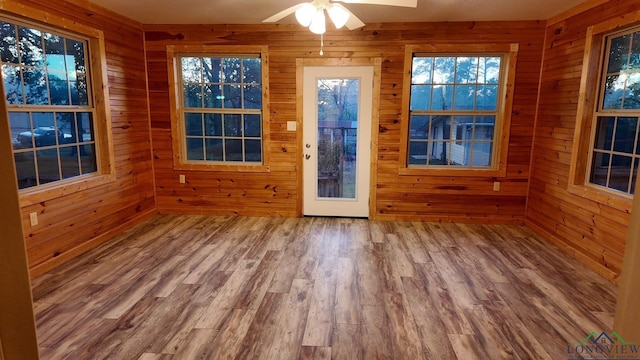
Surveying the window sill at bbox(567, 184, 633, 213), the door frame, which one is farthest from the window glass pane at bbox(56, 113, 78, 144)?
the window sill at bbox(567, 184, 633, 213)

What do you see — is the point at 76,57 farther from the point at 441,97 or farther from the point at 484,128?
the point at 484,128

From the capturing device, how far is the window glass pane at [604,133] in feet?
10.8

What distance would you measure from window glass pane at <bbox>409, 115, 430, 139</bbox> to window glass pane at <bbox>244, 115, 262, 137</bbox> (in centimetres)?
200

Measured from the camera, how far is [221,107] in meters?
4.62

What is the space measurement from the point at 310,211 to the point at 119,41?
307 centimetres

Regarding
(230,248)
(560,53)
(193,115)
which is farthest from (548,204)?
(193,115)

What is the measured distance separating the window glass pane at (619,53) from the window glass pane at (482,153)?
143cm

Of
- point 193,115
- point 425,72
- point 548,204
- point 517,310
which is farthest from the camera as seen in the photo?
point 193,115

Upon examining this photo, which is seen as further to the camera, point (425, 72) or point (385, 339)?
point (425, 72)

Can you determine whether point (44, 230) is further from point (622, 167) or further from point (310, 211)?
point (622, 167)

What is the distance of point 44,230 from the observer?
10.2ft

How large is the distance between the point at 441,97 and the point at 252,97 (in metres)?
2.44

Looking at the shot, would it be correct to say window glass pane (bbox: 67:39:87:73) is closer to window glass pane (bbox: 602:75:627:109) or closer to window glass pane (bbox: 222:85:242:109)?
window glass pane (bbox: 222:85:242:109)

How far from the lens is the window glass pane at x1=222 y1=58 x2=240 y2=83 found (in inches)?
180
